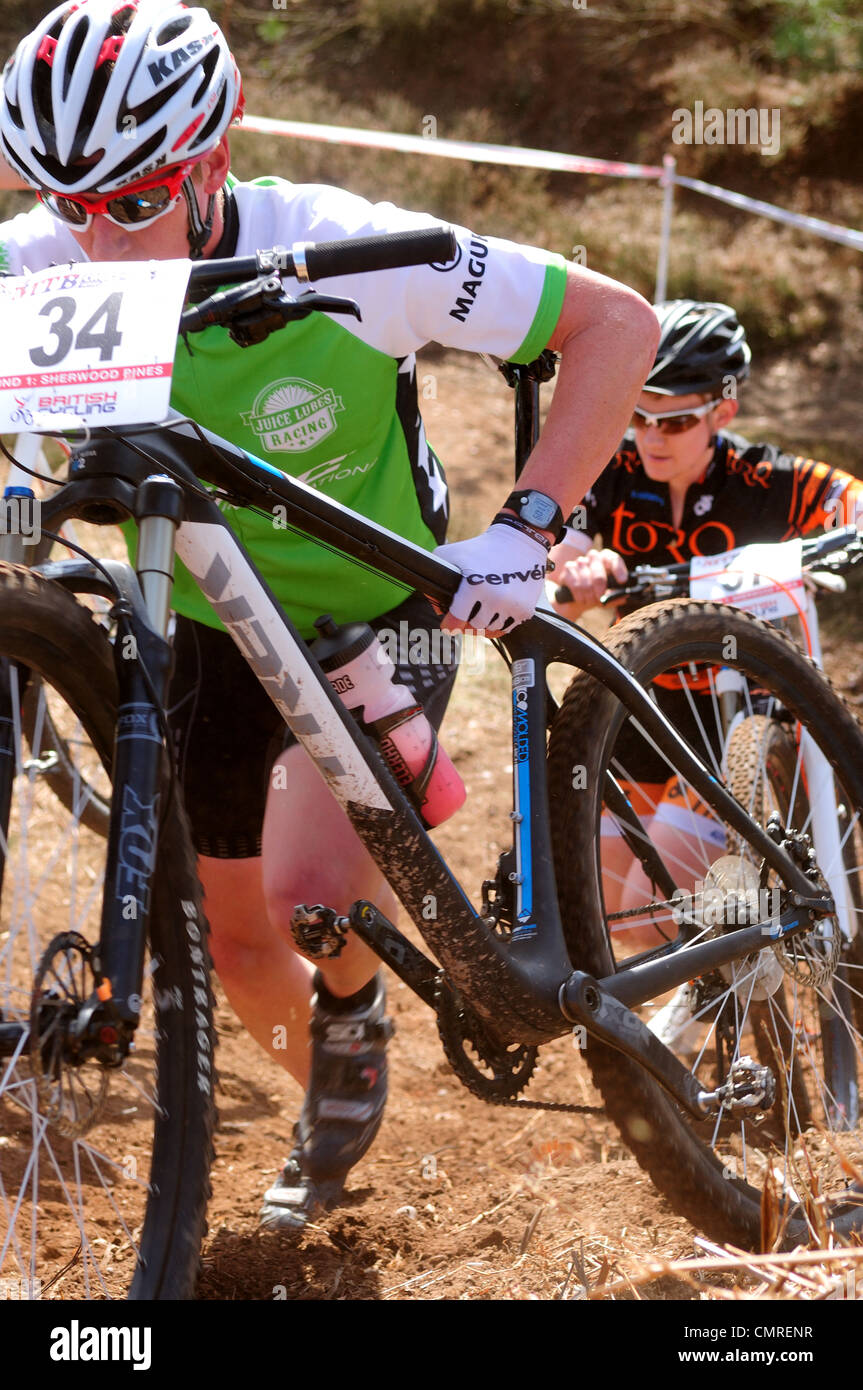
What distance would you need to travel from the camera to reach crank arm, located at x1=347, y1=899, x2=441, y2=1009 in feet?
7.44

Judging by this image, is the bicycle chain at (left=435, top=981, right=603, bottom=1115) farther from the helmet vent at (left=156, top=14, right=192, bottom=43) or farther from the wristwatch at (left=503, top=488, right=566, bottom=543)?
the helmet vent at (left=156, top=14, right=192, bottom=43)

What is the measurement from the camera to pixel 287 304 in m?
1.81

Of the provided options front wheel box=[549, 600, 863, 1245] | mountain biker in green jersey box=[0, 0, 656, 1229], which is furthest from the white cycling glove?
front wheel box=[549, 600, 863, 1245]

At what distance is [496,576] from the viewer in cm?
227

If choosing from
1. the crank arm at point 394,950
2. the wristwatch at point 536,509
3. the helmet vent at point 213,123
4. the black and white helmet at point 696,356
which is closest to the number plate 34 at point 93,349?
the helmet vent at point 213,123

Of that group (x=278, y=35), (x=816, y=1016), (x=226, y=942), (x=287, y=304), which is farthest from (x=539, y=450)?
(x=278, y=35)

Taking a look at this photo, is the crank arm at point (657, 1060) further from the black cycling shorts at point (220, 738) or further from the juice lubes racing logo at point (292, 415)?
the juice lubes racing logo at point (292, 415)

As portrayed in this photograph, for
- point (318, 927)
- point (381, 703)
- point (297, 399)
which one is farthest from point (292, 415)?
point (318, 927)

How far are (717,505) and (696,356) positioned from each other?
0.42 metres

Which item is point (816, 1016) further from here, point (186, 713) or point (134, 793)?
point (134, 793)

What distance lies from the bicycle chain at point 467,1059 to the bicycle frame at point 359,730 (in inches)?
1.6

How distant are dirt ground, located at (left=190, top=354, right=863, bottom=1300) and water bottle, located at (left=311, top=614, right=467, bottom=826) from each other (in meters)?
0.89
